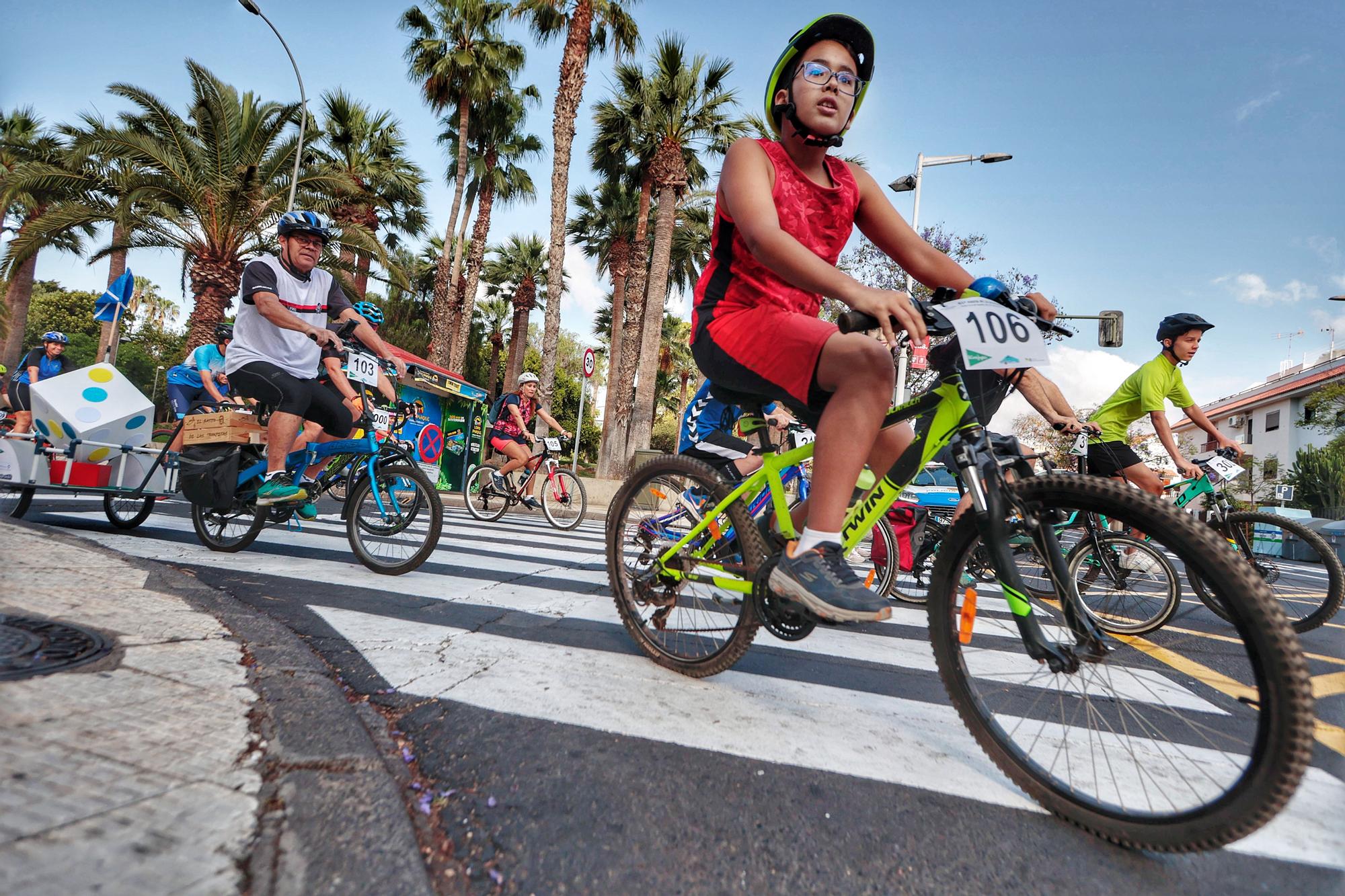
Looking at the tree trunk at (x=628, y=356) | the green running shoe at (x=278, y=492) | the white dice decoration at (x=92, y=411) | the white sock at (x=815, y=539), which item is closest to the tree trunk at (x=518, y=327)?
the tree trunk at (x=628, y=356)

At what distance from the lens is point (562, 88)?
18.4 metres

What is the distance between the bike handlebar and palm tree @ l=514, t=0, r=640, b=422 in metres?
15.9

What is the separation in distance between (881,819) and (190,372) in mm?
7587

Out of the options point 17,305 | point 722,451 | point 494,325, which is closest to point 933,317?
point 722,451

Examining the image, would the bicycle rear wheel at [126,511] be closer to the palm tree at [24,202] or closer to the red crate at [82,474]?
the red crate at [82,474]

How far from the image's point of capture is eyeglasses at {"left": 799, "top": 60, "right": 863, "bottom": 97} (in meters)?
2.20

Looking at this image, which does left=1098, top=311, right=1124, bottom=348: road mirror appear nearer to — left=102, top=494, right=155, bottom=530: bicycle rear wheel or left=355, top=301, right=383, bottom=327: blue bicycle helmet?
left=355, top=301, right=383, bottom=327: blue bicycle helmet

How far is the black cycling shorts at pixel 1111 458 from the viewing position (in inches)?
198

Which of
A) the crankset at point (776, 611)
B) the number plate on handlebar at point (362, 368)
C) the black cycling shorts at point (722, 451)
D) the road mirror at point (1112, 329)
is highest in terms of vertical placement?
the road mirror at point (1112, 329)

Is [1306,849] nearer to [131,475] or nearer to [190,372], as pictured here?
[131,475]

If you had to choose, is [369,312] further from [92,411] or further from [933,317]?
[933,317]

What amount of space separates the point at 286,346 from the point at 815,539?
3.86m

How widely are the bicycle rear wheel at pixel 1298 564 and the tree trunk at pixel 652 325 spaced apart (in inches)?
558

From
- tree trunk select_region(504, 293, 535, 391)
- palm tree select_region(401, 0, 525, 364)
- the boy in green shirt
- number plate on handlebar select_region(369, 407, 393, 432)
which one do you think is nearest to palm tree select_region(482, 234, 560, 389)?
tree trunk select_region(504, 293, 535, 391)
